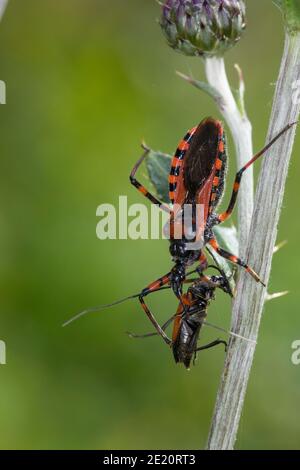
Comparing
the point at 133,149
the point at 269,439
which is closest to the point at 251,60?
the point at 133,149

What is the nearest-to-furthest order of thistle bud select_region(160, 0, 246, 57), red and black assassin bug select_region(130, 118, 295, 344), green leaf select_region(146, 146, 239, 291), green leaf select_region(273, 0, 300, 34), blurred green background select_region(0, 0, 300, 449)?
green leaf select_region(273, 0, 300, 34) → red and black assassin bug select_region(130, 118, 295, 344) → green leaf select_region(146, 146, 239, 291) → thistle bud select_region(160, 0, 246, 57) → blurred green background select_region(0, 0, 300, 449)

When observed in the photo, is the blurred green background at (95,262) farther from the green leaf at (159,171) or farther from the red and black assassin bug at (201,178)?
the red and black assassin bug at (201,178)

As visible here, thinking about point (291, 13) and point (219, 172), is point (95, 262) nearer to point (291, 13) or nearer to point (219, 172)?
point (219, 172)

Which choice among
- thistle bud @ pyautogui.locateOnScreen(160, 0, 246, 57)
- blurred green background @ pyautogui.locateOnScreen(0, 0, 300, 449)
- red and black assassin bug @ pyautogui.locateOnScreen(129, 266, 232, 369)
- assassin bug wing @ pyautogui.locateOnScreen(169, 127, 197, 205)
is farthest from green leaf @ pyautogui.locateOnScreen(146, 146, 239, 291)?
blurred green background @ pyautogui.locateOnScreen(0, 0, 300, 449)

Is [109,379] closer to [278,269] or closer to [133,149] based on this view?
[278,269]

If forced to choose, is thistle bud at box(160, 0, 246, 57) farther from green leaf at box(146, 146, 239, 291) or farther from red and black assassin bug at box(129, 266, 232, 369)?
red and black assassin bug at box(129, 266, 232, 369)
